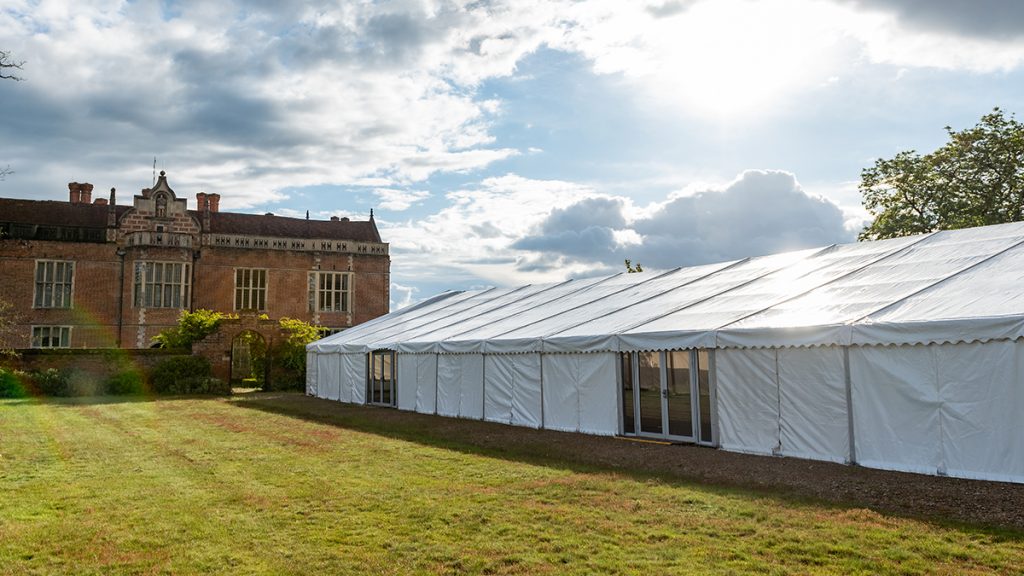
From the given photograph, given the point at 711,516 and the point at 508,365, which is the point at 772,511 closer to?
the point at 711,516

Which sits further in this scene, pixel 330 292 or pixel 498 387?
pixel 330 292

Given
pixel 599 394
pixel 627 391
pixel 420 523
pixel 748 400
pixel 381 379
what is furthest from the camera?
pixel 381 379

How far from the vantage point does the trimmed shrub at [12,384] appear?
18.4 meters

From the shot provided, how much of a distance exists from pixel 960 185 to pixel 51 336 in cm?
3016

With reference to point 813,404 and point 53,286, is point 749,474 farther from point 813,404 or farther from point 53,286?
point 53,286

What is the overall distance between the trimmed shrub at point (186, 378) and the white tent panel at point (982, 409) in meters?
18.0

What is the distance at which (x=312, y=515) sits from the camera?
5652 millimetres

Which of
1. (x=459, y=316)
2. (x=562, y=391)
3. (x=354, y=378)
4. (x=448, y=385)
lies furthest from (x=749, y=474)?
(x=354, y=378)

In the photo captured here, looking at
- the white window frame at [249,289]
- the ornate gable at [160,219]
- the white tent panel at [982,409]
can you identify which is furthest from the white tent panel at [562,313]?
the ornate gable at [160,219]

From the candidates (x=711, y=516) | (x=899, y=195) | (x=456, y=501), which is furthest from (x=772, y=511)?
(x=899, y=195)

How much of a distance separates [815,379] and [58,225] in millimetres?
28750

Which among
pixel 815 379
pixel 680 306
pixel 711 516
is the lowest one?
pixel 711 516

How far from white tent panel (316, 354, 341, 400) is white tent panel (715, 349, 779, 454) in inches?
470

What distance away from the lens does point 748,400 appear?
29.4ft
